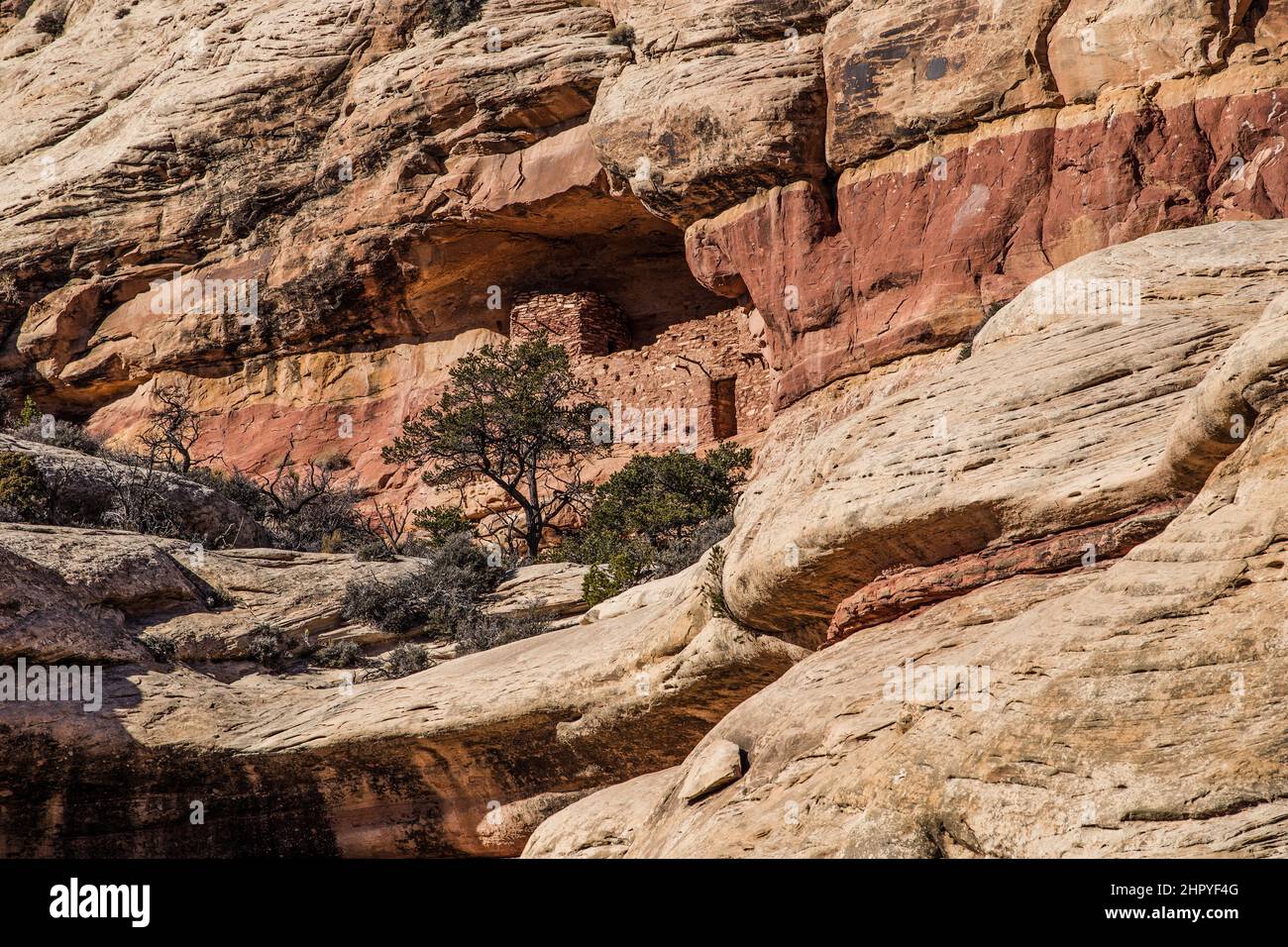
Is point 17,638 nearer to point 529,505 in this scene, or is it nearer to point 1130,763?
point 1130,763

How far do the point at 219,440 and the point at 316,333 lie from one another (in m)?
3.22

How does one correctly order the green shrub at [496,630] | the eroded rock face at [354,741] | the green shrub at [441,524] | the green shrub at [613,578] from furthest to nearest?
1. the green shrub at [441,524]
2. the green shrub at [613,578]
3. the green shrub at [496,630]
4. the eroded rock face at [354,741]

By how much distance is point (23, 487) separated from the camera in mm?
16438

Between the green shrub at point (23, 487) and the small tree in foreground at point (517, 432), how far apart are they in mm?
8425

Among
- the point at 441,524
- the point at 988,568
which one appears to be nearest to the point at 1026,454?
the point at 988,568

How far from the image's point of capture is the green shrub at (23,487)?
53.1 feet

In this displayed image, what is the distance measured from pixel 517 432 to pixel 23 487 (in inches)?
379

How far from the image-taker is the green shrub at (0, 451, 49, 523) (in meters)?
16.2

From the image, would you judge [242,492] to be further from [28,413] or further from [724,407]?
[28,413]

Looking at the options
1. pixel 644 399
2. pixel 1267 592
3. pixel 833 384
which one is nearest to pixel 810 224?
pixel 833 384

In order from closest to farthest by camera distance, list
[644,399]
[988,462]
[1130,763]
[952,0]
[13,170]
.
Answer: [1130,763] → [988,462] → [952,0] → [644,399] → [13,170]

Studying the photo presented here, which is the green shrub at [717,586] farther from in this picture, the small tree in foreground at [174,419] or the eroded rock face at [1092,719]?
the small tree in foreground at [174,419]

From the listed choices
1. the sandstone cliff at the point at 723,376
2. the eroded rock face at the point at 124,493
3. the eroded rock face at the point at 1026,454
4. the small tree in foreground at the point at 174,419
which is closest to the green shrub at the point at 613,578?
the sandstone cliff at the point at 723,376
